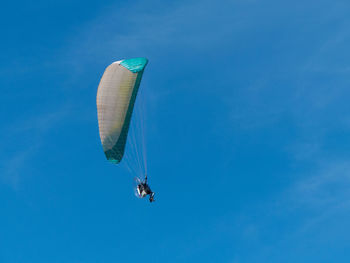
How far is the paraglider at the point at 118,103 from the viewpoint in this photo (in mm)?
149000

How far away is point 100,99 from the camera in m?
149

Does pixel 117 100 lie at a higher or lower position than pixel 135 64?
lower

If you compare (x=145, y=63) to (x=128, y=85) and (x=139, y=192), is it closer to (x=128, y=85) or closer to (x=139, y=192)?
(x=128, y=85)

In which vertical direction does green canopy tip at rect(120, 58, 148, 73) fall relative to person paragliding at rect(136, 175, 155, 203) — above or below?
above

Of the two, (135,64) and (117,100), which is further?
(135,64)

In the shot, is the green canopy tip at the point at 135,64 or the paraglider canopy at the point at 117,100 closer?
the paraglider canopy at the point at 117,100

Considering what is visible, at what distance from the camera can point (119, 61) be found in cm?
15050

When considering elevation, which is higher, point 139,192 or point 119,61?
point 119,61

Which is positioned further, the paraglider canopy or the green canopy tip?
the green canopy tip

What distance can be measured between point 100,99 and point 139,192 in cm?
1047

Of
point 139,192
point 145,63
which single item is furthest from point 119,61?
point 139,192

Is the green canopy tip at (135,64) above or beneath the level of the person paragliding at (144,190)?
above

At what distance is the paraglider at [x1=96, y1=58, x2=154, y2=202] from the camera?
149000 millimetres

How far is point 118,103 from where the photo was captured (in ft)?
490
